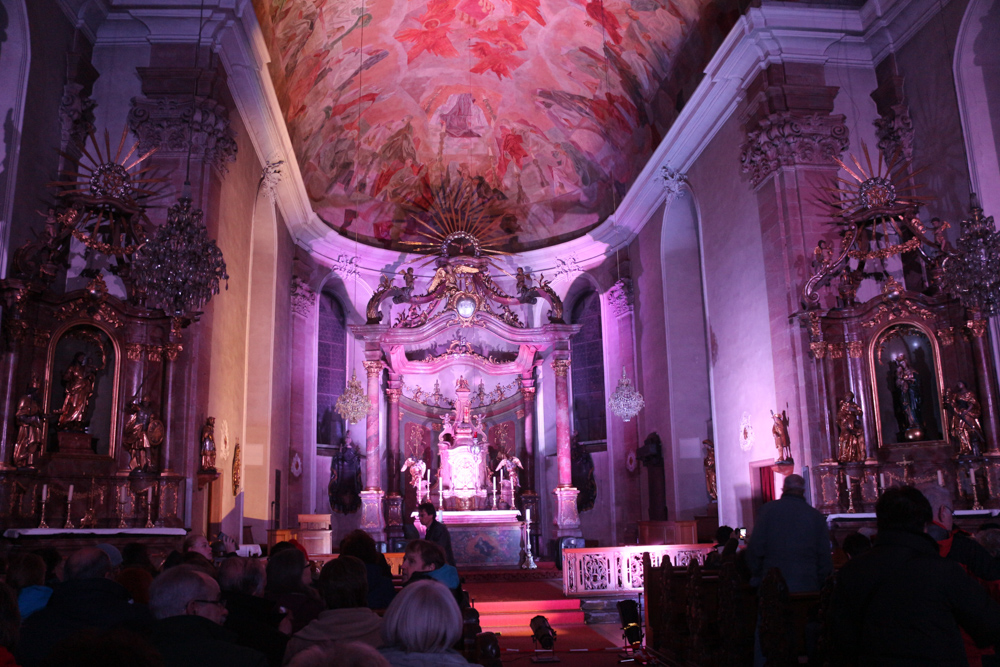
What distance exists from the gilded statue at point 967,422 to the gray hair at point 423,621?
9199 mm

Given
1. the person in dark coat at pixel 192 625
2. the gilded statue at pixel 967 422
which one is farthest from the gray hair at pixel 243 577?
the gilded statue at pixel 967 422

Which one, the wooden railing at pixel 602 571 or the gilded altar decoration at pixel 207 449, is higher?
the gilded altar decoration at pixel 207 449

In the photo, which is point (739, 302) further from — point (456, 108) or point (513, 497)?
point (456, 108)

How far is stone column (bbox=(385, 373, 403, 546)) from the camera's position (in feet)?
62.1

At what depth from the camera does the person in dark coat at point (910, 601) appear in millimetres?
3082

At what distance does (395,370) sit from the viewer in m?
20.2

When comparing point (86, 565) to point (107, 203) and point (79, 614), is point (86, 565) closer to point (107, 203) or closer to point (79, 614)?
point (79, 614)

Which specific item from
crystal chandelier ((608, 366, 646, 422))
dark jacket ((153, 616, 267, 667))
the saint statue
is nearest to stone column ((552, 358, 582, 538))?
crystal chandelier ((608, 366, 646, 422))

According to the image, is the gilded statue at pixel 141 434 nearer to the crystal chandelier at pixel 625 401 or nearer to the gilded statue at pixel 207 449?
the gilded statue at pixel 207 449

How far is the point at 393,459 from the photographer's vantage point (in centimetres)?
1980

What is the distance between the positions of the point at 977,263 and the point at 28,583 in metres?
9.26

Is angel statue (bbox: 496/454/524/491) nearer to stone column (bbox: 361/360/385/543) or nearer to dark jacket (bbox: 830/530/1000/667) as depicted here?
stone column (bbox: 361/360/385/543)

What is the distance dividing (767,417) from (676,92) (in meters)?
6.90

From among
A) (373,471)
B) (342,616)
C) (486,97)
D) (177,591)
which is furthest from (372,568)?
(486,97)
